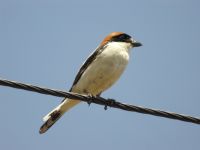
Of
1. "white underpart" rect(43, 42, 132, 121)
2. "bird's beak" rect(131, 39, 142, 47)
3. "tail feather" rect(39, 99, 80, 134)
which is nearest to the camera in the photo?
"white underpart" rect(43, 42, 132, 121)

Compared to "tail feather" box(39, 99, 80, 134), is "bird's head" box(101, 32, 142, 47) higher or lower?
higher

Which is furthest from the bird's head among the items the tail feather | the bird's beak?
the tail feather

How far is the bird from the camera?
26.6 feet

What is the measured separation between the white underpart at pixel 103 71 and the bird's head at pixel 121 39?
66cm

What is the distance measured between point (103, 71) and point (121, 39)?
1380 millimetres

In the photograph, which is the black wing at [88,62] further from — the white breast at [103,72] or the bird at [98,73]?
the white breast at [103,72]

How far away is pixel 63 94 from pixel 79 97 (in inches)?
19.4

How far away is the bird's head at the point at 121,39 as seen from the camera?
9164mm

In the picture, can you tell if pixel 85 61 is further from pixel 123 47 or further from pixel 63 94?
pixel 63 94

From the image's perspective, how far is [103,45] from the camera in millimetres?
8852

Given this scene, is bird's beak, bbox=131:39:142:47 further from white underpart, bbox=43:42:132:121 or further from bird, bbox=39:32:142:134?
white underpart, bbox=43:42:132:121

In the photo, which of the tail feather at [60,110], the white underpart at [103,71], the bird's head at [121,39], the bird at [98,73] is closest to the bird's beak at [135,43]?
the bird's head at [121,39]

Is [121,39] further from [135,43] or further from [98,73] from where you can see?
[98,73]

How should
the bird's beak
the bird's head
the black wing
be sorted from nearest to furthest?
the black wing < the bird's head < the bird's beak
